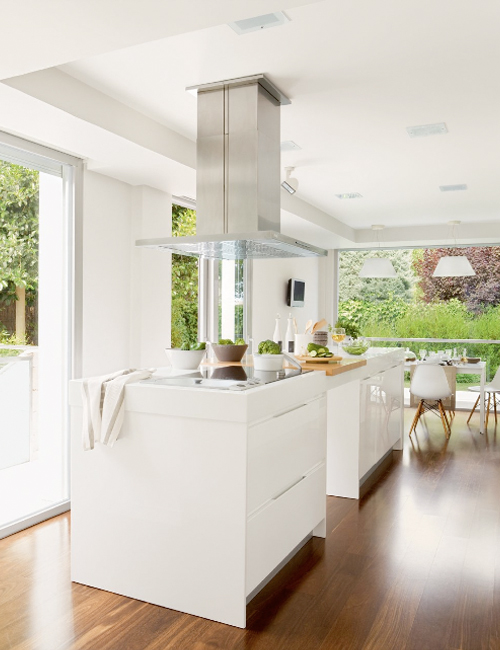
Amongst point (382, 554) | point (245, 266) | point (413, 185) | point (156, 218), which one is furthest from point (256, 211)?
point (245, 266)

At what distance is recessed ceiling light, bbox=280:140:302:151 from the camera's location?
4.20 meters

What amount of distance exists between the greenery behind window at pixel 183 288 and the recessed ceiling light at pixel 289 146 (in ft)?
4.81

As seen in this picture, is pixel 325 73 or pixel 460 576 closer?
pixel 460 576

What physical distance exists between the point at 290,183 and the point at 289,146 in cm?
37

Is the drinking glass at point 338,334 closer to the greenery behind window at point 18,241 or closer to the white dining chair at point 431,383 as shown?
the white dining chair at point 431,383

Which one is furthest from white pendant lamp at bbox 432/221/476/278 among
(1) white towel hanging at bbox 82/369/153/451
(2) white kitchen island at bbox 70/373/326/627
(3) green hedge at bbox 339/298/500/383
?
(1) white towel hanging at bbox 82/369/153/451

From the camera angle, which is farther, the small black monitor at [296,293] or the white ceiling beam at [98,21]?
the small black monitor at [296,293]

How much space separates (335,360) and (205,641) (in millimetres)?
1898

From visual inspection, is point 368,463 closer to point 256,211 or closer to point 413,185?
A: point 256,211

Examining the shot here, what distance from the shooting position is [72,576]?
270cm

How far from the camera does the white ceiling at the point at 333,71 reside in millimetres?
2205

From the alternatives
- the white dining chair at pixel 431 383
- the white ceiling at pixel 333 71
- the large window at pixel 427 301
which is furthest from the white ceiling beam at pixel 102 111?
the large window at pixel 427 301

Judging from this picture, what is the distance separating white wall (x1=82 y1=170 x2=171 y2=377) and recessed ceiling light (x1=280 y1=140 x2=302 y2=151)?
1045mm

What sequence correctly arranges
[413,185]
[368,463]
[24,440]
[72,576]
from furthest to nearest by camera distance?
[413,185] < [368,463] < [24,440] < [72,576]
